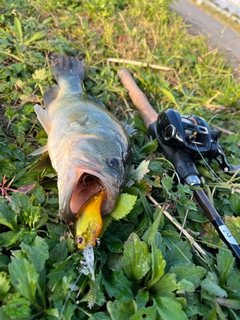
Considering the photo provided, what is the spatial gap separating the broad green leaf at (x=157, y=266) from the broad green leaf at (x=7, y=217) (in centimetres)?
84

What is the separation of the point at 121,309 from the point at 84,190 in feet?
2.29

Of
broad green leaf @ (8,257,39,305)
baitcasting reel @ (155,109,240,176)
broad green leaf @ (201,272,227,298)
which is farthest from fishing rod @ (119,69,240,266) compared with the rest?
broad green leaf @ (8,257,39,305)

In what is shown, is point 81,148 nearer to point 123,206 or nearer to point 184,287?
point 123,206

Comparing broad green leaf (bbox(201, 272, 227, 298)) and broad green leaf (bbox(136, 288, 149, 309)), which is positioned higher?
broad green leaf (bbox(201, 272, 227, 298))

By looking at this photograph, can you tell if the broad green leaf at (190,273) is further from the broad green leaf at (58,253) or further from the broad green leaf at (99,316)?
the broad green leaf at (58,253)

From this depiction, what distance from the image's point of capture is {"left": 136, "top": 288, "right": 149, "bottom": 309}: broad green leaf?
1836 mm

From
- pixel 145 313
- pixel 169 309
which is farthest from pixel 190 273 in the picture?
pixel 145 313

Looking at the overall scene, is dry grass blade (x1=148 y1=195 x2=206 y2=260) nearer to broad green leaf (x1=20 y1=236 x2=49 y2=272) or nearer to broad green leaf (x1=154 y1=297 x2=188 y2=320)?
broad green leaf (x1=154 y1=297 x2=188 y2=320)

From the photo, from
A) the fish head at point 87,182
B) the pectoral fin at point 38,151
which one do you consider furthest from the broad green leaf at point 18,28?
the fish head at point 87,182

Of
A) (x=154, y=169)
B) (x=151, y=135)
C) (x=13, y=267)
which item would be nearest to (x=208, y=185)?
(x=154, y=169)

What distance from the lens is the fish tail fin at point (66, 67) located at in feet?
11.2

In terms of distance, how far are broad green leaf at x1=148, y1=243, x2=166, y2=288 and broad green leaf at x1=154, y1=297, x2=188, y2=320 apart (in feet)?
0.33

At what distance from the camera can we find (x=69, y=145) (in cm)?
232

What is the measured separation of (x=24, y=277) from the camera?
5.40 feet
